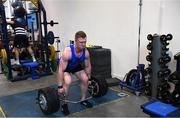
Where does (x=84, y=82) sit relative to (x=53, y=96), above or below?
above

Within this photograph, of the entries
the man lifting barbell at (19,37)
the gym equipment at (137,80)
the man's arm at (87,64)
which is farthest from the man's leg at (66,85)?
the man lifting barbell at (19,37)

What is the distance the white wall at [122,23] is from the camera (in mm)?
3307

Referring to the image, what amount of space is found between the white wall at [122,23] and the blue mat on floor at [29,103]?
0.80 m

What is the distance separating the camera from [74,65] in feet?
9.75

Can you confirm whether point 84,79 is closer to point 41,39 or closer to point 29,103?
point 29,103

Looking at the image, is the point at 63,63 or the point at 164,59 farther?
the point at 164,59

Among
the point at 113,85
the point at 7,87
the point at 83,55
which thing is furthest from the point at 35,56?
the point at 83,55

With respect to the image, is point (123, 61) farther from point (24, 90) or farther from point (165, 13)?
point (24, 90)

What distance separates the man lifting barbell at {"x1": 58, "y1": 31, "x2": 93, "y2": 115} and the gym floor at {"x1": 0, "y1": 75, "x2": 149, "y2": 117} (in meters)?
0.19

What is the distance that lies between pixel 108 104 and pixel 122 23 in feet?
→ 5.19

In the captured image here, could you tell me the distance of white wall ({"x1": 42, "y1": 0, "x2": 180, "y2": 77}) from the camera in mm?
3307

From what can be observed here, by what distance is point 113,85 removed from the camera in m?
3.99

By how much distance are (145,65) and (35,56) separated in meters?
2.64

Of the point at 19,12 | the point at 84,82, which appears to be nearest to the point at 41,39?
the point at 19,12
